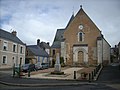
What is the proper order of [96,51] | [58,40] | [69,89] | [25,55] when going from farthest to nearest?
[58,40]
[25,55]
[96,51]
[69,89]

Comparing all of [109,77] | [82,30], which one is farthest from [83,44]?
[109,77]

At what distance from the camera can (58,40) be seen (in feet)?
163

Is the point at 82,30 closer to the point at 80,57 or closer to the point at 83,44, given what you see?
the point at 83,44

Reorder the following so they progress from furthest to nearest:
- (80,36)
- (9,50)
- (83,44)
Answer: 1. (80,36)
2. (83,44)
3. (9,50)

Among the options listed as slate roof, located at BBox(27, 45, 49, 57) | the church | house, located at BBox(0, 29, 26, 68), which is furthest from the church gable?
slate roof, located at BBox(27, 45, 49, 57)

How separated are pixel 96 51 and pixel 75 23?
24.3 feet

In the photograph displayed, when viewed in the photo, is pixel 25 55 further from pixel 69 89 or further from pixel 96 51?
pixel 69 89

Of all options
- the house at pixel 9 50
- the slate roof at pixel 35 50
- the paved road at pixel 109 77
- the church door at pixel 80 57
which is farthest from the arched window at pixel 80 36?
the paved road at pixel 109 77

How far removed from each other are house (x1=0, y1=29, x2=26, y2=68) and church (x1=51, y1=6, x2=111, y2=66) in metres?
9.93

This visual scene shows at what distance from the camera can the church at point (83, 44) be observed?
121ft

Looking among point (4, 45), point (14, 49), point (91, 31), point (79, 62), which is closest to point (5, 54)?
point (4, 45)

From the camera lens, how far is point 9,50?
3588 cm

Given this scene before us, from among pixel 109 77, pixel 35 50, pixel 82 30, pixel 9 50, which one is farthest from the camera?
pixel 35 50

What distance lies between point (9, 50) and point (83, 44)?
49.4 feet
